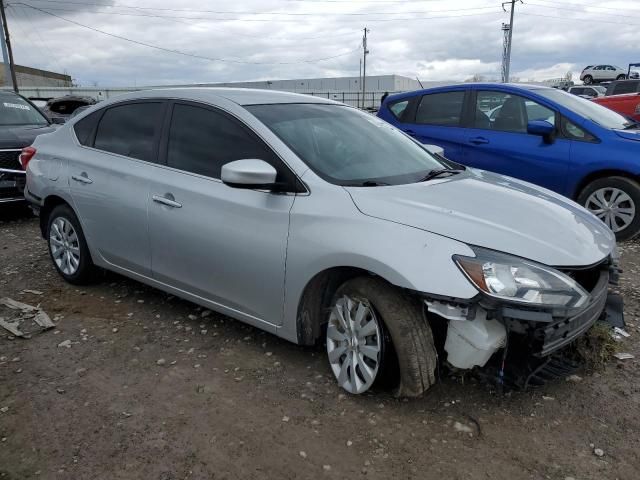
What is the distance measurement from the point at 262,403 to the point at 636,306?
3.01 meters

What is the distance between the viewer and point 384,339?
9.46 feet

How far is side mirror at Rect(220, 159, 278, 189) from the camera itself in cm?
305

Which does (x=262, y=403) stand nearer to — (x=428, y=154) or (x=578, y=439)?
(x=578, y=439)

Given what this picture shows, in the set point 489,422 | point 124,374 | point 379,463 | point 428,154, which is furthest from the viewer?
point 428,154

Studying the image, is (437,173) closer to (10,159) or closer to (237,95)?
(237,95)

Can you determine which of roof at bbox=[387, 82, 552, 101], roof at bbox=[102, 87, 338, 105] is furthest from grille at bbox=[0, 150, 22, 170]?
roof at bbox=[387, 82, 552, 101]

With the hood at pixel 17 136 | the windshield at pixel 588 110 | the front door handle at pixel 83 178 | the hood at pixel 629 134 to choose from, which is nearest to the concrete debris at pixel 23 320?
the front door handle at pixel 83 178

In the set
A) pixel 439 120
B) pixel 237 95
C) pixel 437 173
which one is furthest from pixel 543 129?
pixel 237 95

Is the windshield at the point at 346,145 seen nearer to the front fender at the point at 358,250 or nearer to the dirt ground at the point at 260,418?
the front fender at the point at 358,250

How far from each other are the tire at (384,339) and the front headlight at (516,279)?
1.25ft

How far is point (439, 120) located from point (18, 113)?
6215 mm

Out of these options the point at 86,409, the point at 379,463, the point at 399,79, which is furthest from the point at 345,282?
the point at 399,79

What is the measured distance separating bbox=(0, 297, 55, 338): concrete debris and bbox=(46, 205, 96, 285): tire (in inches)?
17.8

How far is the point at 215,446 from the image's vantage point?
2.68 m
